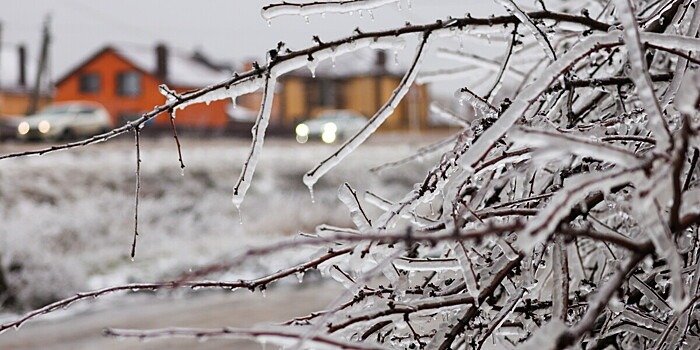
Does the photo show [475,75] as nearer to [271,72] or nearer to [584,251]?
[584,251]

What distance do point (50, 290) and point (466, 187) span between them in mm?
10435

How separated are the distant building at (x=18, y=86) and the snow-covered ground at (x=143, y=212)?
12.1 metres

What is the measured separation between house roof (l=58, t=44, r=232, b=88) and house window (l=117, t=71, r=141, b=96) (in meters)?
0.46

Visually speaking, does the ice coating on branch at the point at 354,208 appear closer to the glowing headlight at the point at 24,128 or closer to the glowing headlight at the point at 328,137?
the glowing headlight at the point at 24,128

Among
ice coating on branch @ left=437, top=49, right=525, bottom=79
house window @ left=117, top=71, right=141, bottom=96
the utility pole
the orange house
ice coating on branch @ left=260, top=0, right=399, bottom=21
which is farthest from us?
house window @ left=117, top=71, right=141, bottom=96

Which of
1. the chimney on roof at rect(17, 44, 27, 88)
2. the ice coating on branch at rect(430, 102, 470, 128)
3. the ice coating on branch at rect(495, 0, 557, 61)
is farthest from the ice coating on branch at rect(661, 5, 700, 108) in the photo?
the chimney on roof at rect(17, 44, 27, 88)

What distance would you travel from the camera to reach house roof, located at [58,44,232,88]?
2817 centimetres

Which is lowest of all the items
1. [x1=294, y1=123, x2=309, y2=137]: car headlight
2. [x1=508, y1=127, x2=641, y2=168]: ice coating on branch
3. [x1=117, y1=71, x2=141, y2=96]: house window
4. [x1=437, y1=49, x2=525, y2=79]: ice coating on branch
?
[x1=294, y1=123, x2=309, y2=137]: car headlight

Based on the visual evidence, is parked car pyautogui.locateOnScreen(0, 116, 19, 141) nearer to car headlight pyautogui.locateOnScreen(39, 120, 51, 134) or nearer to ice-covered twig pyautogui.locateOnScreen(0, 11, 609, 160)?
car headlight pyautogui.locateOnScreen(39, 120, 51, 134)

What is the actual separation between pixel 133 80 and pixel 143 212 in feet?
48.9

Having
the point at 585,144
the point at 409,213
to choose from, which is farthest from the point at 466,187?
the point at 585,144

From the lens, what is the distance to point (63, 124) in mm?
19531

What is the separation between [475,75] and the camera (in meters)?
2.20

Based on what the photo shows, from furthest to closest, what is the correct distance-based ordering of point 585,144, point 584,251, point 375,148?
point 375,148 → point 584,251 → point 585,144
